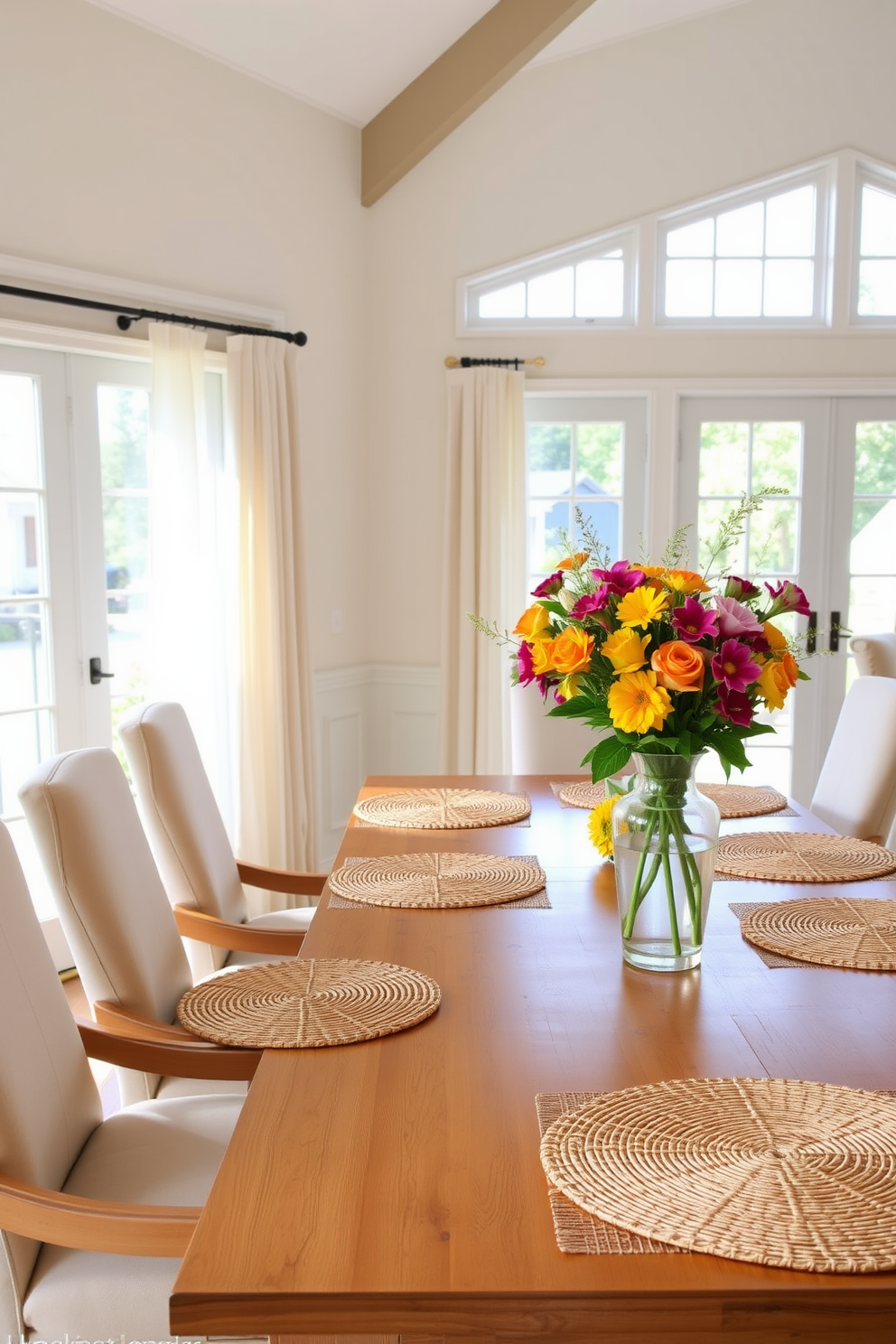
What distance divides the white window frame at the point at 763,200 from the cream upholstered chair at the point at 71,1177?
421 cm

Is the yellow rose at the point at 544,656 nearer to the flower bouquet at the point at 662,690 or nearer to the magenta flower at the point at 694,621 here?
the flower bouquet at the point at 662,690

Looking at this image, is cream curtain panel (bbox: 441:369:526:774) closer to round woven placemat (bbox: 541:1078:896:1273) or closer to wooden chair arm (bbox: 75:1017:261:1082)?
wooden chair arm (bbox: 75:1017:261:1082)

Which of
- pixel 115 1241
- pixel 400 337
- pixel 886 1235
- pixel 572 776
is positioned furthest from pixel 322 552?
pixel 886 1235

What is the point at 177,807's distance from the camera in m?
2.40

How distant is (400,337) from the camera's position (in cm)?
511

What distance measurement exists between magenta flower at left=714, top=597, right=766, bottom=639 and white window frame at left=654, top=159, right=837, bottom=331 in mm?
3770

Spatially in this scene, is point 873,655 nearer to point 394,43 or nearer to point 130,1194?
point 394,43

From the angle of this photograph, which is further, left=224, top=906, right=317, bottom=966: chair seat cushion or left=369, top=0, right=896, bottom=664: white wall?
left=369, top=0, right=896, bottom=664: white wall

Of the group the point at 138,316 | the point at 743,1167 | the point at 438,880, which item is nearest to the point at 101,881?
the point at 438,880

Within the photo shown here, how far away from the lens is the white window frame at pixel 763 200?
198 inches

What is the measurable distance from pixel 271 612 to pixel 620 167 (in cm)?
249

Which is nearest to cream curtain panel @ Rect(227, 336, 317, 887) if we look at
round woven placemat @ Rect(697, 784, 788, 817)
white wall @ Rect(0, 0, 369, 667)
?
white wall @ Rect(0, 0, 369, 667)

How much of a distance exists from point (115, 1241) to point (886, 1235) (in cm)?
84

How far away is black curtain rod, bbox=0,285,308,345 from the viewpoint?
11.4 feet
